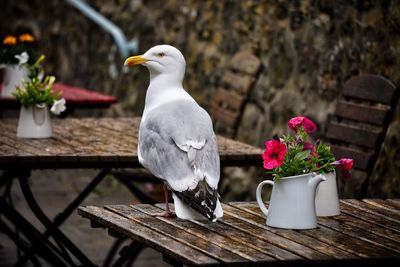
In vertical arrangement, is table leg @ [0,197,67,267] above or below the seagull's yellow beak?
below

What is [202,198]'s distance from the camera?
124 inches

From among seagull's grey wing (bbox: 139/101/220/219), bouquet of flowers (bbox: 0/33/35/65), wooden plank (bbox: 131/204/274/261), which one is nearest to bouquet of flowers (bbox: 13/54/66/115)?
bouquet of flowers (bbox: 0/33/35/65)

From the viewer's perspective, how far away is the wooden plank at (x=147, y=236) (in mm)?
2742

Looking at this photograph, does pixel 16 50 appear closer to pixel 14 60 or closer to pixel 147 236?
pixel 14 60

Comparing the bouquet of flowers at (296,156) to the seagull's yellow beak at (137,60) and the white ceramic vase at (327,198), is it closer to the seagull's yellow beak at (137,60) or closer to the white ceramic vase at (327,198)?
the white ceramic vase at (327,198)

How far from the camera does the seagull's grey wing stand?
3184mm

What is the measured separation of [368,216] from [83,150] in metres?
1.35

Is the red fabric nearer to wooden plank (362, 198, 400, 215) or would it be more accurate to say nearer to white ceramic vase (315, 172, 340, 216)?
wooden plank (362, 198, 400, 215)

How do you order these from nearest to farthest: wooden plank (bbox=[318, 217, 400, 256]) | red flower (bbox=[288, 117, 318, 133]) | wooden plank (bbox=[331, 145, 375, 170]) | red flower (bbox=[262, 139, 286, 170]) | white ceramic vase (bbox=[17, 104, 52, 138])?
wooden plank (bbox=[318, 217, 400, 256]) < red flower (bbox=[262, 139, 286, 170]) < red flower (bbox=[288, 117, 318, 133]) < wooden plank (bbox=[331, 145, 375, 170]) < white ceramic vase (bbox=[17, 104, 52, 138])

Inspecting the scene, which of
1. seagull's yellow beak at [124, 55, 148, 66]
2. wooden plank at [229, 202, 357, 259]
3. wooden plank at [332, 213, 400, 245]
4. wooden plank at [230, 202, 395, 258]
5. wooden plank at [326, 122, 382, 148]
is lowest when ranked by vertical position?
wooden plank at [229, 202, 357, 259]

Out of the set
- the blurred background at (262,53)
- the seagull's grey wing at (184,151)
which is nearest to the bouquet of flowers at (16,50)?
the blurred background at (262,53)

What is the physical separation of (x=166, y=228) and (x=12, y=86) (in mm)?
2577

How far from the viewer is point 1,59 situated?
17.8 feet

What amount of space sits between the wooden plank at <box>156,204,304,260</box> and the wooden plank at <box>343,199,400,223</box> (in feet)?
1.74
